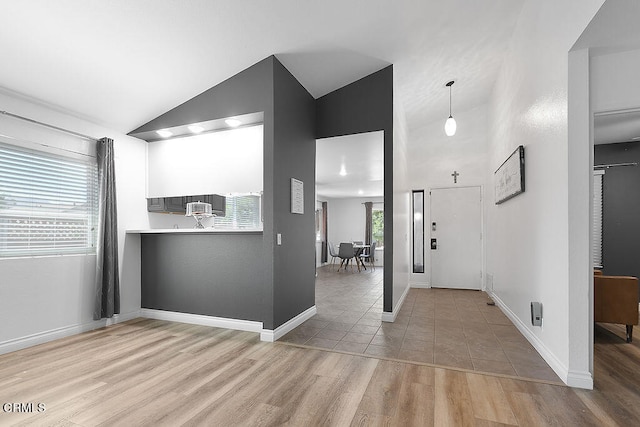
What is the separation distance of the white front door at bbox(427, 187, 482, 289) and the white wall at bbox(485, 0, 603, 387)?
5.43 feet

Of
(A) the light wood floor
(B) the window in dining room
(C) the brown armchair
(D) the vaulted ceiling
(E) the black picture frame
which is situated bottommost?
(A) the light wood floor

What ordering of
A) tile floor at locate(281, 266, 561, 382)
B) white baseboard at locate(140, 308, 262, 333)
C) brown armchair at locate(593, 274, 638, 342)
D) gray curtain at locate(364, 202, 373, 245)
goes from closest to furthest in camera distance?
tile floor at locate(281, 266, 561, 382)
brown armchair at locate(593, 274, 638, 342)
white baseboard at locate(140, 308, 262, 333)
gray curtain at locate(364, 202, 373, 245)

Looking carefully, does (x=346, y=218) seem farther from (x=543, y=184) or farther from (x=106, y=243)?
(x=543, y=184)

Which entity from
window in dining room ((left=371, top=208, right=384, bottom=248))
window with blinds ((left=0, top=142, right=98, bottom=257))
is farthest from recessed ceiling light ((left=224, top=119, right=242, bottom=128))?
window in dining room ((left=371, top=208, right=384, bottom=248))

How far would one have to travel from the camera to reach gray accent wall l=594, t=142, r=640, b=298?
452 centimetres

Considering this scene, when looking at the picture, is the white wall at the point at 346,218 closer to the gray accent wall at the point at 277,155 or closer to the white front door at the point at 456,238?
the white front door at the point at 456,238

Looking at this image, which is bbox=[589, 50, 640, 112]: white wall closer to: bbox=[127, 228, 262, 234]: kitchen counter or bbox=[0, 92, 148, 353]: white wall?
bbox=[127, 228, 262, 234]: kitchen counter

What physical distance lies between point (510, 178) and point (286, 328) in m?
3.05

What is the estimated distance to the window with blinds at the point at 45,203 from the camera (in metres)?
2.83

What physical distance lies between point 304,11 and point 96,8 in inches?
61.2

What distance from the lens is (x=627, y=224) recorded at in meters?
4.57

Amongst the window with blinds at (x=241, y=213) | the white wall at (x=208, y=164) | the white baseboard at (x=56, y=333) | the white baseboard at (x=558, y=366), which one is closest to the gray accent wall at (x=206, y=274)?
the white baseboard at (x=56, y=333)

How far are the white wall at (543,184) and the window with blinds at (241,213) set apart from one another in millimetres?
3429

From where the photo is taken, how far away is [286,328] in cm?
329
